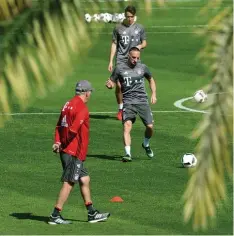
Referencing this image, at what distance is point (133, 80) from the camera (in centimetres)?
1959

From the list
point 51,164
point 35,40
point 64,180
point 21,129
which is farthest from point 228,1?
point 21,129

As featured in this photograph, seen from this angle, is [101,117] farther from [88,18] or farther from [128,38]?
[88,18]

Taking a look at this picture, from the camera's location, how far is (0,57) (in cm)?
331

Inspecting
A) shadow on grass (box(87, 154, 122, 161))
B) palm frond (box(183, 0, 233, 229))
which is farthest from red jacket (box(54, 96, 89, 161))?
Answer: palm frond (box(183, 0, 233, 229))

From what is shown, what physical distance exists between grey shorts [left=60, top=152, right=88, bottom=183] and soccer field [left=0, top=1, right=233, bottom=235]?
0.63 metres

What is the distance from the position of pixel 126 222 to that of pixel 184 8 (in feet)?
133

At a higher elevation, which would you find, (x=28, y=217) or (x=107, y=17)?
(x=107, y=17)

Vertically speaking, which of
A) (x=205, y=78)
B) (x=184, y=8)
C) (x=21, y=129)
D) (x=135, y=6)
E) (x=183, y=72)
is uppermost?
(x=135, y=6)

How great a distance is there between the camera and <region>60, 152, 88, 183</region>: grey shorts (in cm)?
1429

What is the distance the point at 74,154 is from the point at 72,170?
227mm

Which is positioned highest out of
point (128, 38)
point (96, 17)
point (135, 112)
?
point (96, 17)

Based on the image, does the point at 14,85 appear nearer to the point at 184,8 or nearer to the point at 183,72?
the point at 183,72

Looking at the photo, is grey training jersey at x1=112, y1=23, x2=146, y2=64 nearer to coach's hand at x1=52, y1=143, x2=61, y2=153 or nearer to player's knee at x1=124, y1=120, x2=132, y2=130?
player's knee at x1=124, y1=120, x2=132, y2=130

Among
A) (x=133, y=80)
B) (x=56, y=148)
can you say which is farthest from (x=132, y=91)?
(x=56, y=148)
